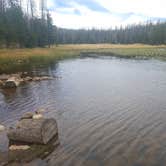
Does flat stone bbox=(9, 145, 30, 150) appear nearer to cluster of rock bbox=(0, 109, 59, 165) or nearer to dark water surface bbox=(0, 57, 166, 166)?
cluster of rock bbox=(0, 109, 59, 165)

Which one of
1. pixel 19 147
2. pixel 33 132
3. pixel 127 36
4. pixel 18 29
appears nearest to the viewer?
pixel 19 147

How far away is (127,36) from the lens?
14375 centimetres

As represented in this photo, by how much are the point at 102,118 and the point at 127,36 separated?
13652 cm

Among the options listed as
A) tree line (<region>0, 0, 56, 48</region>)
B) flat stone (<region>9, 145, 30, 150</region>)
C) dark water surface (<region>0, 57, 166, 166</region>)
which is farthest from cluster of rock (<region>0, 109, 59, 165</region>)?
tree line (<region>0, 0, 56, 48</region>)

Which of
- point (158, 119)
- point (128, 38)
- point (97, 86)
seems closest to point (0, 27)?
point (97, 86)

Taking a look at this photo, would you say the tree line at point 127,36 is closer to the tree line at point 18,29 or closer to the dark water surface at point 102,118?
the tree line at point 18,29

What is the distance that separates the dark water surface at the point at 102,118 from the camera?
899cm

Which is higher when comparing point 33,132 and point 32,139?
point 33,132

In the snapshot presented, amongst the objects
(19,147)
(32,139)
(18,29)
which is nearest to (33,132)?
(32,139)

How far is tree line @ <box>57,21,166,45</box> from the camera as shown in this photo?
374 feet

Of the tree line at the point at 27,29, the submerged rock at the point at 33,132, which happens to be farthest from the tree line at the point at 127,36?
the submerged rock at the point at 33,132

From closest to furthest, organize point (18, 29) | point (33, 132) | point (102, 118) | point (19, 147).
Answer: point (19, 147)
point (33, 132)
point (102, 118)
point (18, 29)

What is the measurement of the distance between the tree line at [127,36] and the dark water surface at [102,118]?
9743 centimetres

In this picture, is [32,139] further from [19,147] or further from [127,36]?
[127,36]
